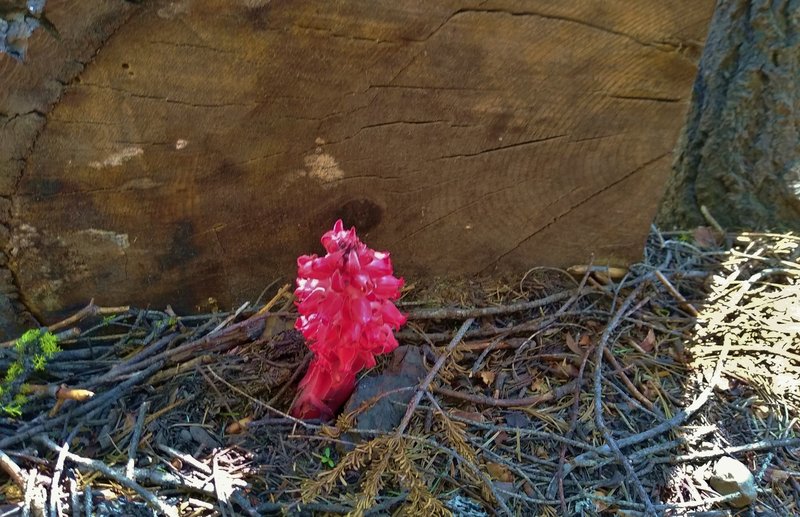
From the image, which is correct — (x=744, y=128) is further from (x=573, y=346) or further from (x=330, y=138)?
(x=330, y=138)

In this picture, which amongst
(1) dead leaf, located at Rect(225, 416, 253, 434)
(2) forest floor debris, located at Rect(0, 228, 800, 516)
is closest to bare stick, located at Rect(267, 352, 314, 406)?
(2) forest floor debris, located at Rect(0, 228, 800, 516)

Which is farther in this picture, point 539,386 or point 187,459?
point 539,386

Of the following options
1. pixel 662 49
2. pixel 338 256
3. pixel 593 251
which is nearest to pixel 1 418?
pixel 338 256

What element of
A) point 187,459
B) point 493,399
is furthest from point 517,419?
point 187,459

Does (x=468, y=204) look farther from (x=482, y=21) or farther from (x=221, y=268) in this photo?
(x=221, y=268)

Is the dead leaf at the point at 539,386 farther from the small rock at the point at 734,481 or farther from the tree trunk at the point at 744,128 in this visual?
the tree trunk at the point at 744,128

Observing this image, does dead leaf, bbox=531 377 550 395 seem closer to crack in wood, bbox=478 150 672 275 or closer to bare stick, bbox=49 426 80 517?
crack in wood, bbox=478 150 672 275

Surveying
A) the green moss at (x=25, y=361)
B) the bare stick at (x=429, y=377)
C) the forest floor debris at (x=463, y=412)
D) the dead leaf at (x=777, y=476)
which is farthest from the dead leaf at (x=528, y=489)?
the green moss at (x=25, y=361)
